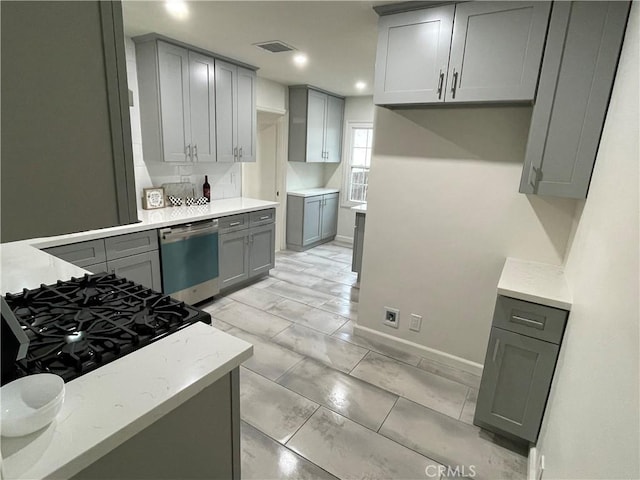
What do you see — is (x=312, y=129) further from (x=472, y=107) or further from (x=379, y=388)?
(x=379, y=388)

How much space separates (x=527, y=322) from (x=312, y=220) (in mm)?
4064

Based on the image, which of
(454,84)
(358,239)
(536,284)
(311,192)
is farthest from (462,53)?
(311,192)

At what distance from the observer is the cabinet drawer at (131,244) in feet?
8.53

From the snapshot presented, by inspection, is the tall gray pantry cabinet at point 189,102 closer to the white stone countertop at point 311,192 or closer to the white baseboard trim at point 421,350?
the white stone countertop at point 311,192

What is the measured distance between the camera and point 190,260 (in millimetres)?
3225

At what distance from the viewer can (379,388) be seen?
7.93 ft

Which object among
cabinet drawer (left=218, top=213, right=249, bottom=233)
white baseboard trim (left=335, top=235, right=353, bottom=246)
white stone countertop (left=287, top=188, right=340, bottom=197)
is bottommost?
white baseboard trim (left=335, top=235, right=353, bottom=246)

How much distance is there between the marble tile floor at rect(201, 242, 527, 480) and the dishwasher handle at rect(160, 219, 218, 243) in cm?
82

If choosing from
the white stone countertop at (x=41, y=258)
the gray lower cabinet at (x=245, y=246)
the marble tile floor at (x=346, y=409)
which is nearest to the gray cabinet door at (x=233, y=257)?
the gray lower cabinet at (x=245, y=246)

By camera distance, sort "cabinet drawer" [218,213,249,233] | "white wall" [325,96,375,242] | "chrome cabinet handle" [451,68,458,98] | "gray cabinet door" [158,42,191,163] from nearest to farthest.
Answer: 1. "chrome cabinet handle" [451,68,458,98]
2. "gray cabinet door" [158,42,191,163]
3. "cabinet drawer" [218,213,249,233]
4. "white wall" [325,96,375,242]

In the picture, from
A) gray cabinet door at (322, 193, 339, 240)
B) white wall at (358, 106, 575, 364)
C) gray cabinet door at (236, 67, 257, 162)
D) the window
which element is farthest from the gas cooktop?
the window

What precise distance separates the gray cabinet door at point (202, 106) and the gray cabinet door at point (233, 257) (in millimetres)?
855

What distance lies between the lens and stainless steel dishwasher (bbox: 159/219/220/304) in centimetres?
303

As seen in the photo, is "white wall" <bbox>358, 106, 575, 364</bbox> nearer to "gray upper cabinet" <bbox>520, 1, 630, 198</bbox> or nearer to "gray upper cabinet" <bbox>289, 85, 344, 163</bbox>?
"gray upper cabinet" <bbox>520, 1, 630, 198</bbox>
